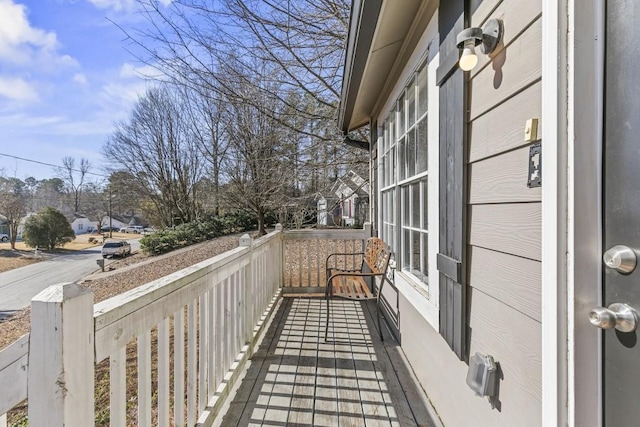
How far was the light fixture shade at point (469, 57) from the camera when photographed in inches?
47.7

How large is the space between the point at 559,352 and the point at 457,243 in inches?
24.6

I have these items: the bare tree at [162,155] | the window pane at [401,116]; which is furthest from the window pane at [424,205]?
the bare tree at [162,155]

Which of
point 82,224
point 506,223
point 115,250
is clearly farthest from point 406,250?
point 82,224

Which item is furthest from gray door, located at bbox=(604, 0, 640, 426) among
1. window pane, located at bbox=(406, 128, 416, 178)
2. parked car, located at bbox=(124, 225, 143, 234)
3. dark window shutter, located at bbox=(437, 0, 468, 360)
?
parked car, located at bbox=(124, 225, 143, 234)

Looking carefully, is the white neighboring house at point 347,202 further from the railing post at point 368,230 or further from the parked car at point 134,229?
the parked car at point 134,229

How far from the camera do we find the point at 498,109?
1.14 metres

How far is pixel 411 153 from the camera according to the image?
2.42 m

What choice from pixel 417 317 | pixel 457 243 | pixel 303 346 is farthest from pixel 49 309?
pixel 303 346

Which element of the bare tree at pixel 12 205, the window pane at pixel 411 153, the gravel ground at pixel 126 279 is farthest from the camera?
the bare tree at pixel 12 205

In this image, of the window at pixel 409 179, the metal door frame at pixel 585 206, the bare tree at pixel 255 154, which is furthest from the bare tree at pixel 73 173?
the metal door frame at pixel 585 206

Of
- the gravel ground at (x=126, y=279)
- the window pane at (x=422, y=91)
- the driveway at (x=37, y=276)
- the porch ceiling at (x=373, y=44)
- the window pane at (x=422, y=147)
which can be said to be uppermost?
the porch ceiling at (x=373, y=44)

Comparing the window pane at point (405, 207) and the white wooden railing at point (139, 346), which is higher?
the window pane at point (405, 207)

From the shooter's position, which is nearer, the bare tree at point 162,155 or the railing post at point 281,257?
the railing post at point 281,257

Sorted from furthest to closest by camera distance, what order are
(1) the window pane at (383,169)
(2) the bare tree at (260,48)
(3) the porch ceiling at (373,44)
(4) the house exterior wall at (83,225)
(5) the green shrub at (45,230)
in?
(4) the house exterior wall at (83,225) → (5) the green shrub at (45,230) → (2) the bare tree at (260,48) → (1) the window pane at (383,169) → (3) the porch ceiling at (373,44)
